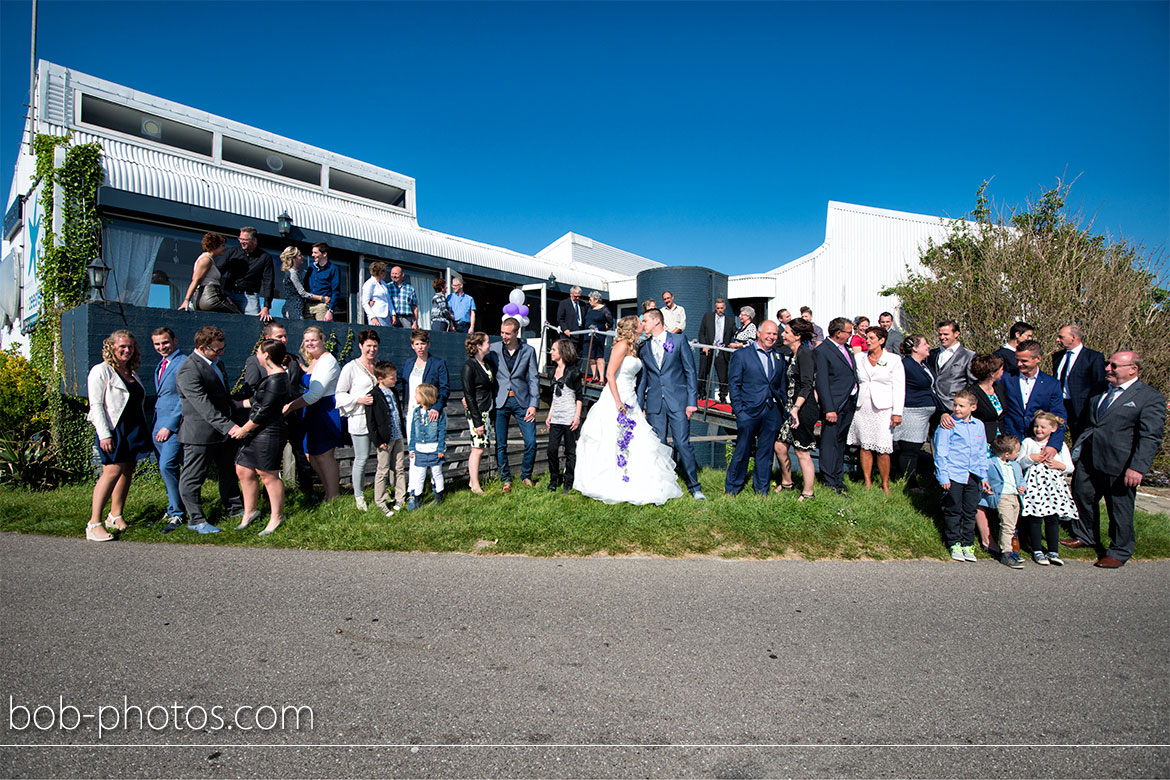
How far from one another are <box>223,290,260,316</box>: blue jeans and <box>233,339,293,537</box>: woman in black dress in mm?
3559

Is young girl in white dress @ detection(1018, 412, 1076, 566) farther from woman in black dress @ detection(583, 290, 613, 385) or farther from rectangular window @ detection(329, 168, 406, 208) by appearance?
rectangular window @ detection(329, 168, 406, 208)

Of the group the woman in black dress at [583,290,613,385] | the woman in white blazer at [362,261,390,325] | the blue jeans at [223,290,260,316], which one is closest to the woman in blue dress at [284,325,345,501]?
the blue jeans at [223,290,260,316]

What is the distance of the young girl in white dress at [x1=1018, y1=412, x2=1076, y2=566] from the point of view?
17.5ft

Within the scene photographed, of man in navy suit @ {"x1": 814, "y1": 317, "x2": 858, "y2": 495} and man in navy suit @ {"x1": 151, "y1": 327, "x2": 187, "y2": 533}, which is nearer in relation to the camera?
man in navy suit @ {"x1": 151, "y1": 327, "x2": 187, "y2": 533}

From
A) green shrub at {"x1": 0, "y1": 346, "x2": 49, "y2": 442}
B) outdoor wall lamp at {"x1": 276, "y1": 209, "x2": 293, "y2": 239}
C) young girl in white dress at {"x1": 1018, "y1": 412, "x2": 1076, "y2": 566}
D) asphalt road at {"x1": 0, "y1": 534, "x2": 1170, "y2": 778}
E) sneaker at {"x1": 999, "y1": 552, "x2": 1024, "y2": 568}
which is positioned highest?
→ outdoor wall lamp at {"x1": 276, "y1": 209, "x2": 293, "y2": 239}

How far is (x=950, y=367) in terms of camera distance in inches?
274

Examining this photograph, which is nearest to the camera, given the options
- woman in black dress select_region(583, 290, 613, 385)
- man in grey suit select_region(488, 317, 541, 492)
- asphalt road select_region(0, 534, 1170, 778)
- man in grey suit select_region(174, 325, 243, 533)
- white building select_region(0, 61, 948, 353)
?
asphalt road select_region(0, 534, 1170, 778)

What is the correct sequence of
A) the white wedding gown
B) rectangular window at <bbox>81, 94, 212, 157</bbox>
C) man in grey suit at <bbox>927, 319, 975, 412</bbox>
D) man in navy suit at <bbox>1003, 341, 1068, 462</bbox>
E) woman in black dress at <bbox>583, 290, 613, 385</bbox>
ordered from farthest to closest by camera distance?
woman in black dress at <bbox>583, 290, 613, 385</bbox>, rectangular window at <bbox>81, 94, 212, 157</bbox>, man in grey suit at <bbox>927, 319, 975, 412</bbox>, the white wedding gown, man in navy suit at <bbox>1003, 341, 1068, 462</bbox>

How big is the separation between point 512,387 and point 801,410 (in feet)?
11.0

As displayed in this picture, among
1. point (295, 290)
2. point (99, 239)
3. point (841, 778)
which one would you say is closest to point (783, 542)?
point (841, 778)

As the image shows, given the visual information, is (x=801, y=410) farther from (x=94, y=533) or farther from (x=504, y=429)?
(x=94, y=533)

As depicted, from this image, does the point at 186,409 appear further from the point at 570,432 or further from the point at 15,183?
the point at 15,183

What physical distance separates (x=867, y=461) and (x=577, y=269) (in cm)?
1301

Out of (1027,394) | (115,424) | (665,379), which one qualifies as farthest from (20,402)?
(1027,394)
